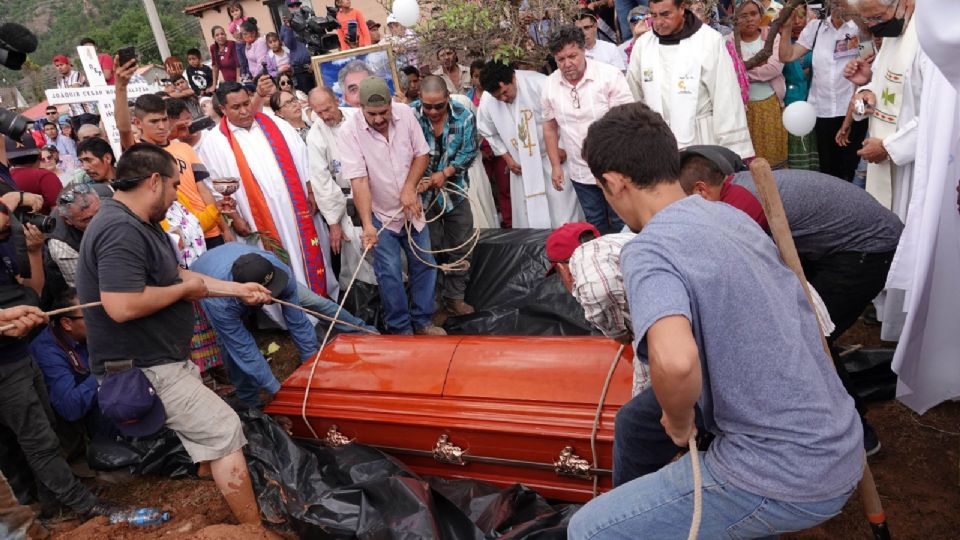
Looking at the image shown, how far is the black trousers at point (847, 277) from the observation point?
2.58 metres

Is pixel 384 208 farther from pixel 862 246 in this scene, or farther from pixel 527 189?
pixel 862 246

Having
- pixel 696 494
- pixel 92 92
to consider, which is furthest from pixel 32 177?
pixel 696 494

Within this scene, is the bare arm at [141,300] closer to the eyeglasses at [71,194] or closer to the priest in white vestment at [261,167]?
the eyeglasses at [71,194]

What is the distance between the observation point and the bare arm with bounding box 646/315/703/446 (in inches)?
49.9

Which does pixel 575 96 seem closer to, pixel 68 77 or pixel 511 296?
pixel 511 296

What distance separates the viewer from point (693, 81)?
4008 mm

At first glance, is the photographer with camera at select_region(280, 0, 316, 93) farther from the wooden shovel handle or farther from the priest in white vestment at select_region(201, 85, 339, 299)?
the wooden shovel handle

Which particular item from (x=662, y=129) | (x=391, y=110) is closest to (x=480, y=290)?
(x=391, y=110)

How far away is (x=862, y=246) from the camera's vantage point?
256 cm

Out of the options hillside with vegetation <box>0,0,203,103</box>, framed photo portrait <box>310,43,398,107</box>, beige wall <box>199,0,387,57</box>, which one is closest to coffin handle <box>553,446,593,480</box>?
framed photo portrait <box>310,43,398,107</box>

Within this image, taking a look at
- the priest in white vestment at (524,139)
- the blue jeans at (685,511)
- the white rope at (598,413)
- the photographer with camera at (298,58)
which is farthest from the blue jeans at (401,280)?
the photographer with camera at (298,58)

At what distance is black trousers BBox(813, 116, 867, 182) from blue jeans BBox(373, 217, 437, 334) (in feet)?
9.22

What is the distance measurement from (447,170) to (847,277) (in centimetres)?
247

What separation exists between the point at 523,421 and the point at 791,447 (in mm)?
1291
